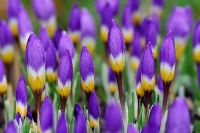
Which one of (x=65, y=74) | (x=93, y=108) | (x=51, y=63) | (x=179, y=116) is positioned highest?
(x=51, y=63)

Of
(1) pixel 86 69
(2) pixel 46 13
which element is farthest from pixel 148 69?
(2) pixel 46 13

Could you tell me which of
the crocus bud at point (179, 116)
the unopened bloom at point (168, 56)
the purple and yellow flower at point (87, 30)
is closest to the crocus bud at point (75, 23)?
the purple and yellow flower at point (87, 30)

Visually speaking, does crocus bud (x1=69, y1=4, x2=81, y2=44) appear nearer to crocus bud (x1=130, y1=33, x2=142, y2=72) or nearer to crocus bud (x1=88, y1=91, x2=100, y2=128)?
crocus bud (x1=130, y1=33, x2=142, y2=72)

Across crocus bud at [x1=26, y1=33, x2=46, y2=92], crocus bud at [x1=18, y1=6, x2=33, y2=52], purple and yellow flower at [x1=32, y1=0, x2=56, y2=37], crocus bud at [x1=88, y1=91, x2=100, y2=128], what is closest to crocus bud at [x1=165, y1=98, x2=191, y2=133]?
crocus bud at [x1=88, y1=91, x2=100, y2=128]

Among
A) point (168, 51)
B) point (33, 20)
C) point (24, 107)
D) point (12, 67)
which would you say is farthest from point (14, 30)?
point (33, 20)

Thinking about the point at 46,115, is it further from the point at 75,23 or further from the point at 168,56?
the point at 75,23

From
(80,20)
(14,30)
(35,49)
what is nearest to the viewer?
(35,49)

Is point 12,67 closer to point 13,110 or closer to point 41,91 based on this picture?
point 13,110

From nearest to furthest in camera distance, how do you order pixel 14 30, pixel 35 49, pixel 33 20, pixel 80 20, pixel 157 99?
pixel 35 49 < pixel 157 99 < pixel 80 20 < pixel 14 30 < pixel 33 20

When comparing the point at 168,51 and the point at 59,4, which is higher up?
the point at 59,4
